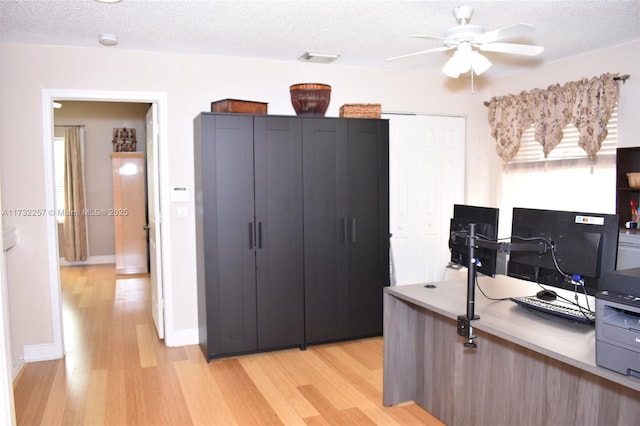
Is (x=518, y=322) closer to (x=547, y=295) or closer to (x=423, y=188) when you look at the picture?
(x=547, y=295)

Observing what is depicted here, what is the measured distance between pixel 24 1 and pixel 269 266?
2.44m

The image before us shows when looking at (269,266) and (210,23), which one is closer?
(210,23)

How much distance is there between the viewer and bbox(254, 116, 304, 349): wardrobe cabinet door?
408 cm

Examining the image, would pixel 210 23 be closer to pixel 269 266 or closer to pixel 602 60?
pixel 269 266

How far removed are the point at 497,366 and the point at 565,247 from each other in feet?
2.35

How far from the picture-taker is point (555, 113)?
4.65m

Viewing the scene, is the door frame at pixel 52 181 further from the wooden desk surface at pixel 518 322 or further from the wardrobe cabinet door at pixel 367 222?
the wooden desk surface at pixel 518 322

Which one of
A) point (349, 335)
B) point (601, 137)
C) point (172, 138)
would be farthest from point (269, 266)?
point (601, 137)

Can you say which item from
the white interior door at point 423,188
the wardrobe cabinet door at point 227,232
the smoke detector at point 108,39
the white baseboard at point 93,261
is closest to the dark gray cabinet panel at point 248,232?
the wardrobe cabinet door at point 227,232

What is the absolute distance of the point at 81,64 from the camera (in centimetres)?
404

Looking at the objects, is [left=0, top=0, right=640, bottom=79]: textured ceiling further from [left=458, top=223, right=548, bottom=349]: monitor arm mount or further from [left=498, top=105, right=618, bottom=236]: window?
[left=458, top=223, right=548, bottom=349]: monitor arm mount

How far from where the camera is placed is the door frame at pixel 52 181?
3996mm

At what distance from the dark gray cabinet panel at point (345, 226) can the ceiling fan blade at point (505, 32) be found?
1567 millimetres

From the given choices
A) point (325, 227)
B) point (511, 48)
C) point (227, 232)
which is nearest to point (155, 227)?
point (227, 232)
